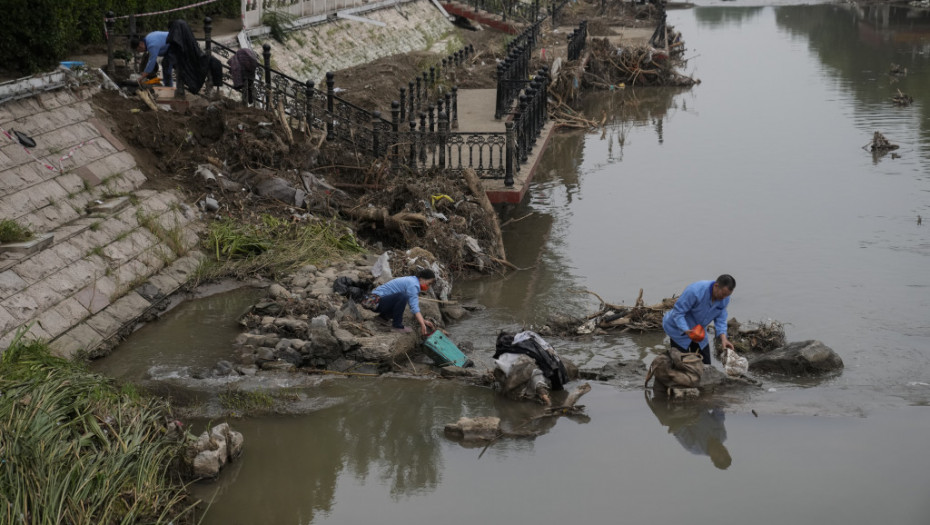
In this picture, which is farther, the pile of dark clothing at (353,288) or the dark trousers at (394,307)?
the pile of dark clothing at (353,288)

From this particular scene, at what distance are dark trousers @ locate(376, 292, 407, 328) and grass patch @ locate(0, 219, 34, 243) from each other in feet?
13.6

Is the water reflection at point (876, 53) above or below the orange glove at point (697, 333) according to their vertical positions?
above

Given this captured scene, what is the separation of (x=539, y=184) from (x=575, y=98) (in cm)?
925

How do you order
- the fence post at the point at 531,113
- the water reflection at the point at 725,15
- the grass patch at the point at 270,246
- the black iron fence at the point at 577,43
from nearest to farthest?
the grass patch at the point at 270,246 → the fence post at the point at 531,113 → the black iron fence at the point at 577,43 → the water reflection at the point at 725,15

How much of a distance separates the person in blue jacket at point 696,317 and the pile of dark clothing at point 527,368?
127 cm

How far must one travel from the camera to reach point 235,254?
1348 cm

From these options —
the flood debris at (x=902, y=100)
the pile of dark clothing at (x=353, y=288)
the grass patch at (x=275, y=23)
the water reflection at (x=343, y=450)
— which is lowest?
the water reflection at (x=343, y=450)

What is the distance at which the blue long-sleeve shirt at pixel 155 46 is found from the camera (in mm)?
15891

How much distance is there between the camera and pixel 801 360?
421 inches

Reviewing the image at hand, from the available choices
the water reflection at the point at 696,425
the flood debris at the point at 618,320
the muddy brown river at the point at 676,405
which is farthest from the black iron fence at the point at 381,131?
the water reflection at the point at 696,425

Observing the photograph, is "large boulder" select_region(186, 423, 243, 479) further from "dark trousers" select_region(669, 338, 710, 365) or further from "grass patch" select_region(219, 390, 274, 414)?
"dark trousers" select_region(669, 338, 710, 365)

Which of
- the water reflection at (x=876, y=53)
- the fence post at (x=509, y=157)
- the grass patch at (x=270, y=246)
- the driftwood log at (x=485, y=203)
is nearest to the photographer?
the grass patch at (x=270, y=246)

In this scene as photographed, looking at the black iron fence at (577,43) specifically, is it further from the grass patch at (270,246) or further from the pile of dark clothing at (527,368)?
the pile of dark clothing at (527,368)

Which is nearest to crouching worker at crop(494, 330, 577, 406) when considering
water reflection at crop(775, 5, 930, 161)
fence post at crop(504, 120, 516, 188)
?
fence post at crop(504, 120, 516, 188)
